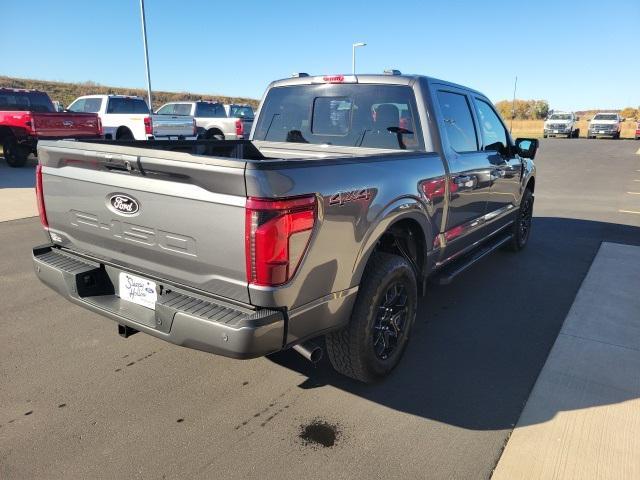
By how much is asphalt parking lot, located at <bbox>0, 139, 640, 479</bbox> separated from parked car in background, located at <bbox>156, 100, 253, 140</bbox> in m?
14.0

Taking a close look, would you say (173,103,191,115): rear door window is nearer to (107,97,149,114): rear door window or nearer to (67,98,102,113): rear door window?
(107,97,149,114): rear door window

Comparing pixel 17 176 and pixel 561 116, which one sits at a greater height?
pixel 561 116

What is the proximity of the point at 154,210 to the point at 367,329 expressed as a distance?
1.35 meters

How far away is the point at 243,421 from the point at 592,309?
328cm

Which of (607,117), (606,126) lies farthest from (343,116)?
(607,117)

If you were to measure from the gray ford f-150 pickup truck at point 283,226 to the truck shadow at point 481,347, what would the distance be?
25cm

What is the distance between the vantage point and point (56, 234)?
305cm

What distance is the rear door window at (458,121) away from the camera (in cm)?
388

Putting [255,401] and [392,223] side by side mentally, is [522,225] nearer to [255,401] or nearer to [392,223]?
[392,223]

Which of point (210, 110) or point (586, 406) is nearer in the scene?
point (586, 406)

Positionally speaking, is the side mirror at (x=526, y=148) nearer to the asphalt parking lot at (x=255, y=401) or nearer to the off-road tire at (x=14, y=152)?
the asphalt parking lot at (x=255, y=401)

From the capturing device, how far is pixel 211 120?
18.3 metres

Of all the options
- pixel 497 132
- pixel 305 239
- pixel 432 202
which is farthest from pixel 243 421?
pixel 497 132

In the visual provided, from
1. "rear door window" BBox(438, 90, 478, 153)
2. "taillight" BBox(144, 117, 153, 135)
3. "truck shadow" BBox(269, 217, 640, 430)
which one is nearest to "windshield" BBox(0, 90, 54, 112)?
"taillight" BBox(144, 117, 153, 135)
